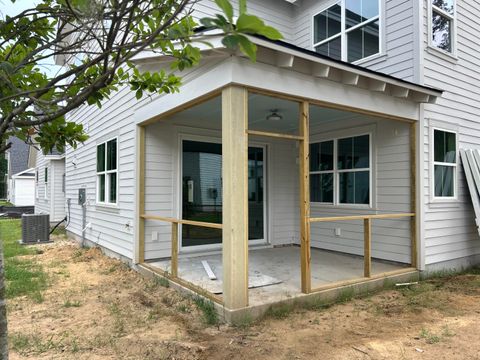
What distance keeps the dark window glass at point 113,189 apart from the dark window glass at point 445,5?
7080 millimetres

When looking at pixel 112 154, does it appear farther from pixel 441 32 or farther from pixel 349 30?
pixel 441 32

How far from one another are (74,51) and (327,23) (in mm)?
7271

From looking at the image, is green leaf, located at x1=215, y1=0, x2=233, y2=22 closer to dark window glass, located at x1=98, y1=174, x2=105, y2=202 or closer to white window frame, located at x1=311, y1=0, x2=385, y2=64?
white window frame, located at x1=311, y1=0, x2=385, y2=64

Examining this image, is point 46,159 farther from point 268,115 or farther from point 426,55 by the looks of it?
point 426,55

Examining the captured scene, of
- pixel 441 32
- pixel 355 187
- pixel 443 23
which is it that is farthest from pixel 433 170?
pixel 443 23

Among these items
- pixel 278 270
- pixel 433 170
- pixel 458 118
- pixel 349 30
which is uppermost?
pixel 349 30

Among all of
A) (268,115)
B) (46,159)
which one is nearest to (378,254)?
(268,115)

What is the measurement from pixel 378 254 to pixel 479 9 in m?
5.56

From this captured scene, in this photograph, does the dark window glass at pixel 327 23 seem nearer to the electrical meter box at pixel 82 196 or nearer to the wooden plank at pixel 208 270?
the wooden plank at pixel 208 270

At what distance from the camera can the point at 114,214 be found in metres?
7.48

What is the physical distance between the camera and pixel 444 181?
6469mm

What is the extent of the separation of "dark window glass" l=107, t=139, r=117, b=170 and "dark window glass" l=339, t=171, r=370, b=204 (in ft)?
15.6

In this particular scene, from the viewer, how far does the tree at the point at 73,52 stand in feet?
5.50

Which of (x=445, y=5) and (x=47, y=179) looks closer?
(x=445, y=5)
